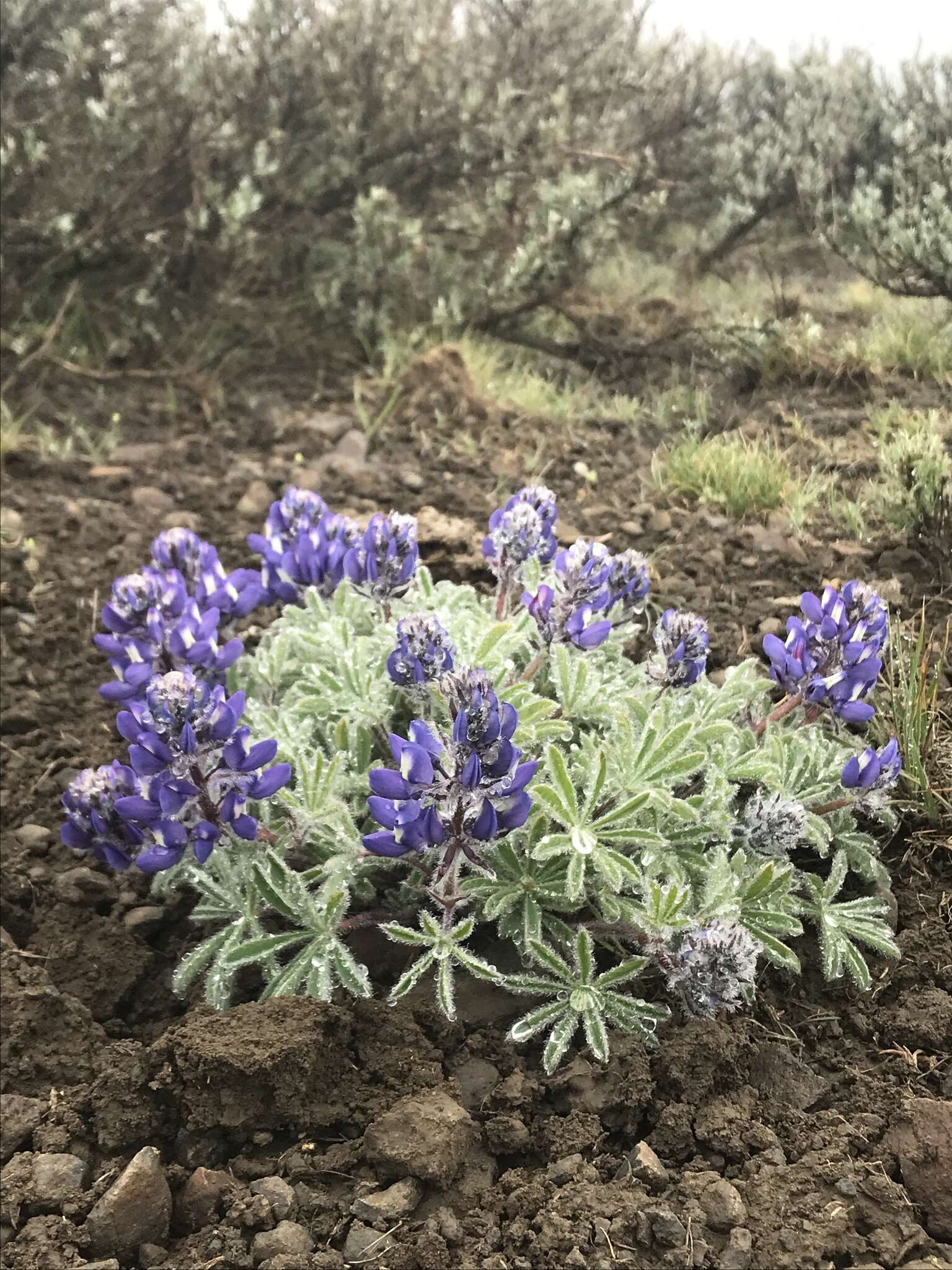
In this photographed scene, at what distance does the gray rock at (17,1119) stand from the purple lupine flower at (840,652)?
69.2 inches

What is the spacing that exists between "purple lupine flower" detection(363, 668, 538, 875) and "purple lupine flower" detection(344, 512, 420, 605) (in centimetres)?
66

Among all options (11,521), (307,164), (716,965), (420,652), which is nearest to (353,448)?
(11,521)

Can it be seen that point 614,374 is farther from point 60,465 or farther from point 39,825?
point 39,825

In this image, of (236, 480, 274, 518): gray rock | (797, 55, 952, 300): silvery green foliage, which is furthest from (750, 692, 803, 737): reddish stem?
(236, 480, 274, 518): gray rock

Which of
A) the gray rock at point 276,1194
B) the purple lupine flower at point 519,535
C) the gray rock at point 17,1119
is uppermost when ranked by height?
the purple lupine flower at point 519,535

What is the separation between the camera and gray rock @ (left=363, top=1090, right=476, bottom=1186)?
1.83 m

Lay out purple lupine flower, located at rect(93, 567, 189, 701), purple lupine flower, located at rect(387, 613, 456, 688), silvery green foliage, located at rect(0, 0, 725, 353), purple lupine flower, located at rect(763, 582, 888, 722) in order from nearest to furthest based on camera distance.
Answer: purple lupine flower, located at rect(387, 613, 456, 688)
purple lupine flower, located at rect(763, 582, 888, 722)
purple lupine flower, located at rect(93, 567, 189, 701)
silvery green foliage, located at rect(0, 0, 725, 353)

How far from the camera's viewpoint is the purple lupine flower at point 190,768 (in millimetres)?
1952

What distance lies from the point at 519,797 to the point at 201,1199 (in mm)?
890

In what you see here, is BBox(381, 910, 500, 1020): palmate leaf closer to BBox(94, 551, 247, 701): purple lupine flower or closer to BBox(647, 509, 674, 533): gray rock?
BBox(94, 551, 247, 701): purple lupine flower

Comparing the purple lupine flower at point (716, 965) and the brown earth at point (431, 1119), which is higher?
the purple lupine flower at point (716, 965)

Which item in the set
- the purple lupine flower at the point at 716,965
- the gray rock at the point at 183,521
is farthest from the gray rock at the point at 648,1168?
the gray rock at the point at 183,521

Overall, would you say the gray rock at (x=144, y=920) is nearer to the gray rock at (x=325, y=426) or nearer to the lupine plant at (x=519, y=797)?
the lupine plant at (x=519, y=797)

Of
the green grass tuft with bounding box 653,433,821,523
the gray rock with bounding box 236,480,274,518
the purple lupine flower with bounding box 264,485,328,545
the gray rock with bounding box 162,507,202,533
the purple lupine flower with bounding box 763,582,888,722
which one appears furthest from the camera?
the gray rock with bounding box 236,480,274,518
